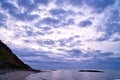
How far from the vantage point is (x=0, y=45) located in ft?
408

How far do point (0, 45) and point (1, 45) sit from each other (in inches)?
106

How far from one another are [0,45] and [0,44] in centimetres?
116

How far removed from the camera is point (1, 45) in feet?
417

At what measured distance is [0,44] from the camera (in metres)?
125

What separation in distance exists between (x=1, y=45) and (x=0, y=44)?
6.19 ft
